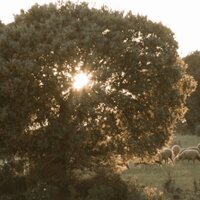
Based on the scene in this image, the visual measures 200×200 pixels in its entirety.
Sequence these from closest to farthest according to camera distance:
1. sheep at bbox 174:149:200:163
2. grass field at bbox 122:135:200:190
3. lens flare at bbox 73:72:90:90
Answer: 1. lens flare at bbox 73:72:90:90
2. grass field at bbox 122:135:200:190
3. sheep at bbox 174:149:200:163

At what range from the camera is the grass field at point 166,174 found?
116 feet

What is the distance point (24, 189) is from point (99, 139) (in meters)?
4.81

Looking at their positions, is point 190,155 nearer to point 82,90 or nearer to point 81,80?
point 81,80

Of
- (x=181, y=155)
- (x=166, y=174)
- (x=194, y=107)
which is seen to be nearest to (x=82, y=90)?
(x=166, y=174)

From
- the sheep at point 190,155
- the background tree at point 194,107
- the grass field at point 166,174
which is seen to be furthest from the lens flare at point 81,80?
the background tree at point 194,107

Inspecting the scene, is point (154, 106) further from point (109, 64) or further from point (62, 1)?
point (62, 1)

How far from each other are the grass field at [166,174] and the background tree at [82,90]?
3969mm

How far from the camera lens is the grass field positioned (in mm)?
35281

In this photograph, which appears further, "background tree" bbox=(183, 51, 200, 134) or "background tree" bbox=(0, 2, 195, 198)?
"background tree" bbox=(183, 51, 200, 134)

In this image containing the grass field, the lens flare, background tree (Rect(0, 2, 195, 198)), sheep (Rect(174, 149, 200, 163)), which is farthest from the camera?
sheep (Rect(174, 149, 200, 163))

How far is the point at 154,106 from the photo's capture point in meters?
31.6

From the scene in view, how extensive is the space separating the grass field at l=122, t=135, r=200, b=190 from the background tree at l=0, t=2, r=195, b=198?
397 cm

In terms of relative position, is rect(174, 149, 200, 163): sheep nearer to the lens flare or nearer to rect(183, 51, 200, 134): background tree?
the lens flare

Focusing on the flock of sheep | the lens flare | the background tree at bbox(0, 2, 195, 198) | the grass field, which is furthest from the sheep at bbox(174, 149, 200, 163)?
the lens flare
